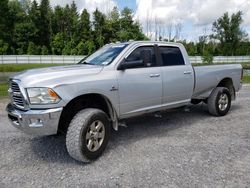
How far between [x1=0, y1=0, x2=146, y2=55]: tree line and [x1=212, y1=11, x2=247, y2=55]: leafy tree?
78.9 feet

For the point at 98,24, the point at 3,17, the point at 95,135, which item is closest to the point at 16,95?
the point at 95,135

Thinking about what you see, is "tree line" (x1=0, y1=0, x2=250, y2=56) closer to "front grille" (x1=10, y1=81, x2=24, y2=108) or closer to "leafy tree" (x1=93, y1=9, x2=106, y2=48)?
"leafy tree" (x1=93, y1=9, x2=106, y2=48)

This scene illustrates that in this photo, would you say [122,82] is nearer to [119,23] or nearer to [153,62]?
[153,62]

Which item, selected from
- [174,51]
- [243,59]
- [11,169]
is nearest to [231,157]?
[174,51]

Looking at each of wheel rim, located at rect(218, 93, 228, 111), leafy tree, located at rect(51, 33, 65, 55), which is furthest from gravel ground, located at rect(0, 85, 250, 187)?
leafy tree, located at rect(51, 33, 65, 55)

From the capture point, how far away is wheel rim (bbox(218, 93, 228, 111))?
7.08m

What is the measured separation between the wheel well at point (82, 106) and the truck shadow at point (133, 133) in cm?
50

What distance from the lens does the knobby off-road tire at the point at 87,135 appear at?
Answer: 4078mm

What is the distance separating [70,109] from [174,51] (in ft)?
9.26

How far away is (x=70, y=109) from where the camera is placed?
14.7 feet

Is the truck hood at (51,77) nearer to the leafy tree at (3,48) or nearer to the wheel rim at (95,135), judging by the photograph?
the wheel rim at (95,135)

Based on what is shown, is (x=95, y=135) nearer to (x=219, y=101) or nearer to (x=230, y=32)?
(x=219, y=101)

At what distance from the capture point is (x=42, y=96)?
390 cm

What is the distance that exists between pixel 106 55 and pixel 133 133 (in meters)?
1.76
